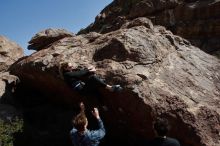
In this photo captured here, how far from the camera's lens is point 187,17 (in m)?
38.2

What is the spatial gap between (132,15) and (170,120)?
29.3 metres

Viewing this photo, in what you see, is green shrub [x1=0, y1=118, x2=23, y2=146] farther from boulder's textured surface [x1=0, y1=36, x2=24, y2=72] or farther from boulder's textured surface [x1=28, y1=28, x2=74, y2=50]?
boulder's textured surface [x1=0, y1=36, x2=24, y2=72]

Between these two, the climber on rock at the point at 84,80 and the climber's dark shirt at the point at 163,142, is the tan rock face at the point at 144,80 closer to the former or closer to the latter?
the climber on rock at the point at 84,80

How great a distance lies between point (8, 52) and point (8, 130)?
13.6 metres

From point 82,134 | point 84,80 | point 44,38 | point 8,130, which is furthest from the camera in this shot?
point 44,38

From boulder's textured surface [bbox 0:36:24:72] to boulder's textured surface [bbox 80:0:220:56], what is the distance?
35.2 ft

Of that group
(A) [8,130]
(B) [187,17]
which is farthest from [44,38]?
(B) [187,17]

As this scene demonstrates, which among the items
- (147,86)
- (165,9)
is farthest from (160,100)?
(165,9)

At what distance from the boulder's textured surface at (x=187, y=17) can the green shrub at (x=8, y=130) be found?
862 inches

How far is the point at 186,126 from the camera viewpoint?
1120 centimetres

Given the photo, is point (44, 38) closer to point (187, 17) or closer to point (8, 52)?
point (8, 52)

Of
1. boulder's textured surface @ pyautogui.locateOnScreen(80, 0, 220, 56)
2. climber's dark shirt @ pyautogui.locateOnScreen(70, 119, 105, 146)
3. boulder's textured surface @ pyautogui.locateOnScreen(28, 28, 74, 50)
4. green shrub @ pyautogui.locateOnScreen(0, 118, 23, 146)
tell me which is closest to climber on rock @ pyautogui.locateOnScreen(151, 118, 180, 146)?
climber's dark shirt @ pyautogui.locateOnScreen(70, 119, 105, 146)

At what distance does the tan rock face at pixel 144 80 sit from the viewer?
11500mm

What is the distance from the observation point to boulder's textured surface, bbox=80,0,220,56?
36188mm
